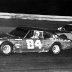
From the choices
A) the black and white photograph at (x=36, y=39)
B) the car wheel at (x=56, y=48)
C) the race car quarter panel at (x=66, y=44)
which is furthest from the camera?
the race car quarter panel at (x=66, y=44)

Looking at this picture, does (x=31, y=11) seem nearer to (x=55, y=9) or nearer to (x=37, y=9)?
(x=37, y=9)

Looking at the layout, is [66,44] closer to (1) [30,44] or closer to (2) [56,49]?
(2) [56,49]

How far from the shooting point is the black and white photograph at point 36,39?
31.3 ft

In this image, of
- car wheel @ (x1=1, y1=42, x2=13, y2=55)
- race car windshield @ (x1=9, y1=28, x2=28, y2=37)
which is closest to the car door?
race car windshield @ (x1=9, y1=28, x2=28, y2=37)

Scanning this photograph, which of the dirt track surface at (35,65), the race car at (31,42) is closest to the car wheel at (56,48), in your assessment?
the race car at (31,42)

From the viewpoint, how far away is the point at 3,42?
11.3m

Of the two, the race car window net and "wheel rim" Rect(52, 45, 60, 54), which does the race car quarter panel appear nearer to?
"wheel rim" Rect(52, 45, 60, 54)

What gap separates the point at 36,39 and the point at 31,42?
367 mm

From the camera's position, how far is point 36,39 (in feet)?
40.4

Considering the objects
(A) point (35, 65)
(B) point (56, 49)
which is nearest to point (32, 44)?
(B) point (56, 49)

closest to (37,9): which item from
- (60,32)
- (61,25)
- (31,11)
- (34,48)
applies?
(31,11)

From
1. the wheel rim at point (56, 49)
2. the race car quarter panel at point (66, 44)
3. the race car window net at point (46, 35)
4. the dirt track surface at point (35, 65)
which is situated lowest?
the dirt track surface at point (35, 65)

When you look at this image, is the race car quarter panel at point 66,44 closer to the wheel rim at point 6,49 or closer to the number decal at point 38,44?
the number decal at point 38,44

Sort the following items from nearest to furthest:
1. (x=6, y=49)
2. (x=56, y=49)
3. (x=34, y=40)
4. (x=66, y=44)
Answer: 1. (x=6, y=49)
2. (x=34, y=40)
3. (x=56, y=49)
4. (x=66, y=44)
